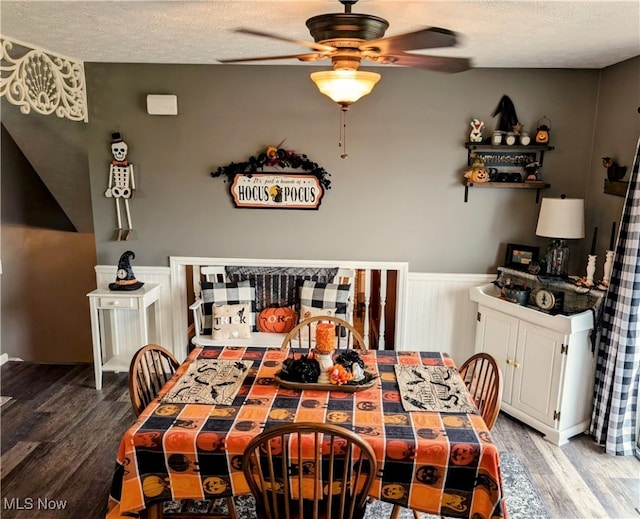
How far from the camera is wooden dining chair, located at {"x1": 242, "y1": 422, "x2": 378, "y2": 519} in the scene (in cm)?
176

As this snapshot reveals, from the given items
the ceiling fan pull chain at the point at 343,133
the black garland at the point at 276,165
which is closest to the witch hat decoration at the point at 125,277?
the black garland at the point at 276,165

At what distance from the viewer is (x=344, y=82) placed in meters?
1.93

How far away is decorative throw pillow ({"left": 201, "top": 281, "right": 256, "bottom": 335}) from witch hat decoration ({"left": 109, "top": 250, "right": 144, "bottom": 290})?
573 millimetres

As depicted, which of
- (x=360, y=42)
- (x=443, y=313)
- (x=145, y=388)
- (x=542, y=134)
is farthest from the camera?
(x=443, y=313)

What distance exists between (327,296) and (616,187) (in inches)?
83.5

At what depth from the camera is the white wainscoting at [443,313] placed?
409cm

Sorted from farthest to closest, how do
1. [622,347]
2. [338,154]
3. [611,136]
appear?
[338,154] → [611,136] → [622,347]

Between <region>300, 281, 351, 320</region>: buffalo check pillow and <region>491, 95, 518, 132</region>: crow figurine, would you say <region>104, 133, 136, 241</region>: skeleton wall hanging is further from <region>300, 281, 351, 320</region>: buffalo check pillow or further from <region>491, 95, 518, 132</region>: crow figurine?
<region>491, 95, 518, 132</region>: crow figurine

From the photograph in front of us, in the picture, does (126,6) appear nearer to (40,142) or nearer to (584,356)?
(40,142)

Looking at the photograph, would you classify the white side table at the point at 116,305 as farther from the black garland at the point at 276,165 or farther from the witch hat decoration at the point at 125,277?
the black garland at the point at 276,165

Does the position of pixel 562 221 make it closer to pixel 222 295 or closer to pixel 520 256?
pixel 520 256

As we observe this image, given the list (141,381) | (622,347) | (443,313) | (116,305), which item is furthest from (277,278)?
(622,347)

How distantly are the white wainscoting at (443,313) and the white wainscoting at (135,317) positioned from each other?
200cm

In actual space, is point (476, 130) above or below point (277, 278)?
above
